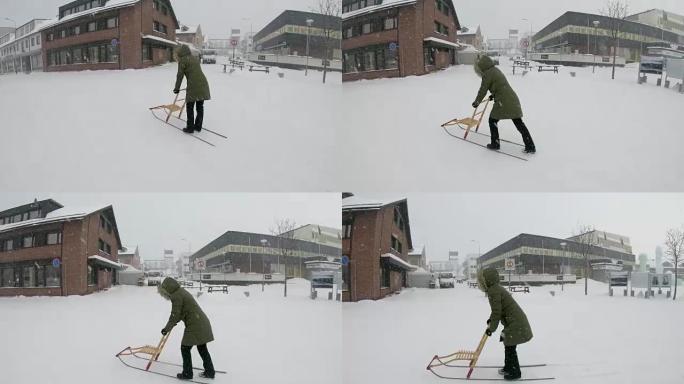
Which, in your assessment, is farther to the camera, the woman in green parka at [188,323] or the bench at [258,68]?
the bench at [258,68]

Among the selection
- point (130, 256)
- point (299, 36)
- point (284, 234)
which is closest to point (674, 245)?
point (284, 234)

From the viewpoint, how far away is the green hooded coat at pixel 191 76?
12.8 ft

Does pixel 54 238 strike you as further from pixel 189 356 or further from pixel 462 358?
pixel 462 358

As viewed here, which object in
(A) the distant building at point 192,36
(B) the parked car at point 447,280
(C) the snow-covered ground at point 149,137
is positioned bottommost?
(B) the parked car at point 447,280

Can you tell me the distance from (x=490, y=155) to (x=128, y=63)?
2465 millimetres

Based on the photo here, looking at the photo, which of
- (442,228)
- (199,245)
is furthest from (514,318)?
(199,245)

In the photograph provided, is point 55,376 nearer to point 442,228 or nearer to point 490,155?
point 442,228

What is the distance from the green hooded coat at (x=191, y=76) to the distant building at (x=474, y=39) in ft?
5.67

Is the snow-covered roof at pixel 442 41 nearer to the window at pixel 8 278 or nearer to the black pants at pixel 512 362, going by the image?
the black pants at pixel 512 362

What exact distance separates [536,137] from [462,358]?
4.89ft

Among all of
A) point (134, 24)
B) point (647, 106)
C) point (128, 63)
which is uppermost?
point (134, 24)

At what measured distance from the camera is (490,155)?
3.75 metres

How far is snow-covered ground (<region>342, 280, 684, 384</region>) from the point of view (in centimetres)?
377

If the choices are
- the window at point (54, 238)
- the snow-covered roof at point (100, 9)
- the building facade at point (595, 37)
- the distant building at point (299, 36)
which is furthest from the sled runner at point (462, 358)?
the snow-covered roof at point (100, 9)
